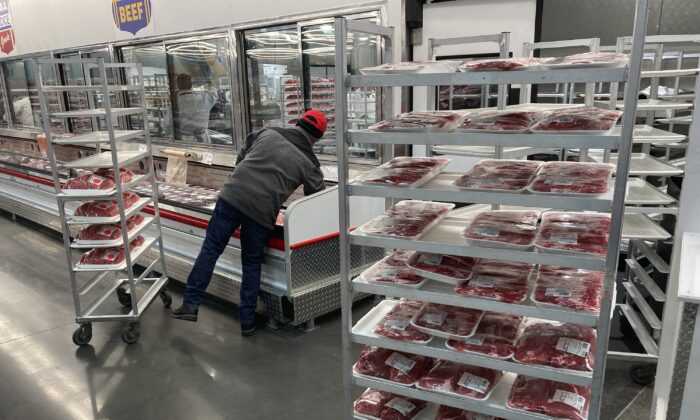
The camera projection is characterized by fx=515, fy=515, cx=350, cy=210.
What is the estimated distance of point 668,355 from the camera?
2.51 metres

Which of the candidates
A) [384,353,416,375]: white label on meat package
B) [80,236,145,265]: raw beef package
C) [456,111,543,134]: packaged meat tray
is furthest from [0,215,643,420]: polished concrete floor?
[456,111,543,134]: packaged meat tray

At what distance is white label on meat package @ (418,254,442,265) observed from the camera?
223 centimetres

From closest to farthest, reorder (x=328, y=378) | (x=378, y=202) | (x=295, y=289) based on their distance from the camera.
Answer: (x=328, y=378) → (x=295, y=289) → (x=378, y=202)

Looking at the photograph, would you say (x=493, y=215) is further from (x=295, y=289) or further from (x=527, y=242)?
(x=295, y=289)

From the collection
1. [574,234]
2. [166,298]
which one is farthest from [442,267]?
[166,298]

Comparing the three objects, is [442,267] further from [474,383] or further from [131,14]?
[131,14]

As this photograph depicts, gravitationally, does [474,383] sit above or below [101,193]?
below

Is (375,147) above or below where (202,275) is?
above

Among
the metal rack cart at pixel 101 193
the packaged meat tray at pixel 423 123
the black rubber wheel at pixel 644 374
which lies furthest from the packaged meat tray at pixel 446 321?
the metal rack cart at pixel 101 193

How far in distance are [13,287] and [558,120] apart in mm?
5413

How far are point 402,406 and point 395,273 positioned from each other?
61 cm

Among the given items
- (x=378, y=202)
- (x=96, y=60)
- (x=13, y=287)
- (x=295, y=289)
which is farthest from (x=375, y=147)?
(x=13, y=287)

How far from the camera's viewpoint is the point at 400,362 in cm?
231

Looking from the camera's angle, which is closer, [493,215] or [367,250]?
[493,215]
